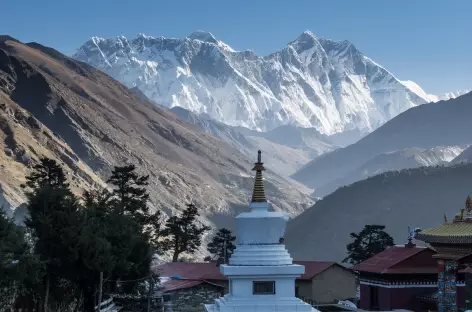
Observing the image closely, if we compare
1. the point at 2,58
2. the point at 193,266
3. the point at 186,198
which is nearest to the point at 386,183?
the point at 186,198

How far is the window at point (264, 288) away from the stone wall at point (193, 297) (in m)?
14.7

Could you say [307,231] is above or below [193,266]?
above

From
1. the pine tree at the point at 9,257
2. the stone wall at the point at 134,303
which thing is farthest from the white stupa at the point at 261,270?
the stone wall at the point at 134,303

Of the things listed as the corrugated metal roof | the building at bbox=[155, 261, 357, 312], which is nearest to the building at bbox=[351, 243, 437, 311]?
the corrugated metal roof

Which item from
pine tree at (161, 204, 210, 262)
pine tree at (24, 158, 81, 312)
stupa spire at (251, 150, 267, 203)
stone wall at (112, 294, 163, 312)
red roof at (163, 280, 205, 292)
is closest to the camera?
stupa spire at (251, 150, 267, 203)

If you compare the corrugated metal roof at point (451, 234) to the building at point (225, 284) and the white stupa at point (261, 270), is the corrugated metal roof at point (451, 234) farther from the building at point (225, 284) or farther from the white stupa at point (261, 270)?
the building at point (225, 284)

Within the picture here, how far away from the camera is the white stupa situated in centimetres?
2714

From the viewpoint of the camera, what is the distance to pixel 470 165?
6033 inches

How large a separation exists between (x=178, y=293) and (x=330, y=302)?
9.81 meters

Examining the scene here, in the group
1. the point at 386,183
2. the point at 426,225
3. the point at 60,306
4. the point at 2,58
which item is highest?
the point at 2,58

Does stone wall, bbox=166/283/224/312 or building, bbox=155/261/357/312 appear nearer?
stone wall, bbox=166/283/224/312

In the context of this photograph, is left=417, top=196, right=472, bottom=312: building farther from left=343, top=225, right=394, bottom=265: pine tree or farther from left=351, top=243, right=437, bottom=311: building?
left=343, top=225, right=394, bottom=265: pine tree

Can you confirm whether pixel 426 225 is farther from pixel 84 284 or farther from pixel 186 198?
pixel 84 284

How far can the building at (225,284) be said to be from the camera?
42250 millimetres
